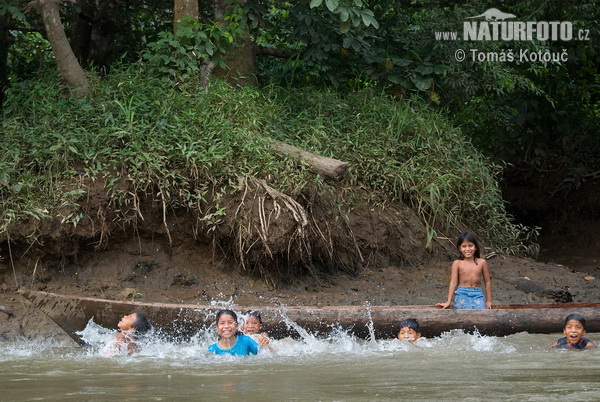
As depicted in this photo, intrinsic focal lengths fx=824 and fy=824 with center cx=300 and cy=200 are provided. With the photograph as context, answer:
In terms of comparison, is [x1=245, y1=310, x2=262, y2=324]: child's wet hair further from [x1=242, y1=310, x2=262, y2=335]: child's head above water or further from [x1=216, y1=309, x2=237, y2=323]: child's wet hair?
[x1=216, y1=309, x2=237, y2=323]: child's wet hair

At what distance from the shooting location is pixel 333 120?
9688 millimetres

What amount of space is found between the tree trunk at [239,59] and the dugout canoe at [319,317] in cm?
377

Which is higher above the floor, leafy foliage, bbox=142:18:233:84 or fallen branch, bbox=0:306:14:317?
leafy foliage, bbox=142:18:233:84

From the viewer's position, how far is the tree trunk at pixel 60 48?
28.8 feet

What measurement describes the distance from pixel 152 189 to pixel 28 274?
143 cm

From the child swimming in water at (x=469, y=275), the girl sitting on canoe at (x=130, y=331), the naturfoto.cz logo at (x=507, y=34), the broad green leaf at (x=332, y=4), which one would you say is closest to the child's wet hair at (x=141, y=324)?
the girl sitting on canoe at (x=130, y=331)

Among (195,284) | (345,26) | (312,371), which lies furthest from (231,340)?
(345,26)

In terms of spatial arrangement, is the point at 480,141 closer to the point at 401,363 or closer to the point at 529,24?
the point at 529,24

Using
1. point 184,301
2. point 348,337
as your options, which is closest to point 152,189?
point 184,301

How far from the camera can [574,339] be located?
6574 mm

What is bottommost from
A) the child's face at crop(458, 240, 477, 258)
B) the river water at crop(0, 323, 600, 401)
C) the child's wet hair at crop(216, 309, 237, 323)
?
the river water at crop(0, 323, 600, 401)

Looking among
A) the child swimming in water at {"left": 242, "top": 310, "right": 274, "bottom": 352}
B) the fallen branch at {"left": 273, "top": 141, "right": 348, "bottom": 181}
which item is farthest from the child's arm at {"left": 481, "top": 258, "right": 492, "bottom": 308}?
the child swimming in water at {"left": 242, "top": 310, "right": 274, "bottom": 352}

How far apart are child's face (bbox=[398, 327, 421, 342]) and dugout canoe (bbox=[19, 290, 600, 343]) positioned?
10 cm

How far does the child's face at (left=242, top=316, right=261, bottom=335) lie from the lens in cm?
668
